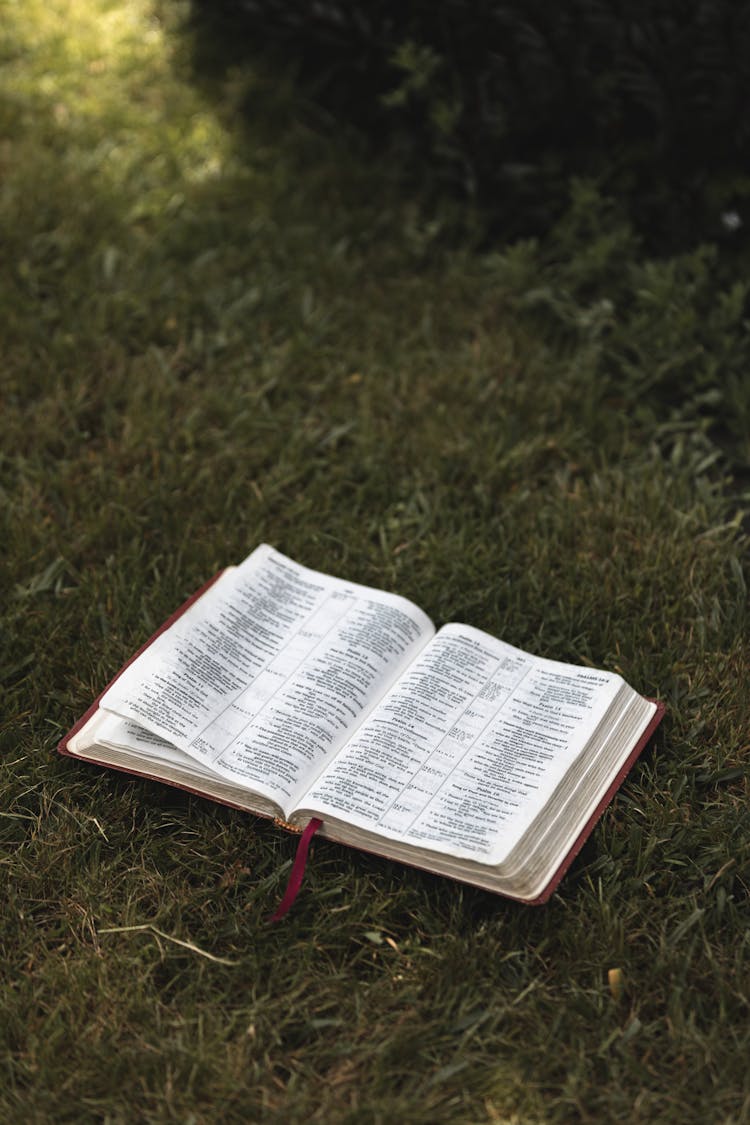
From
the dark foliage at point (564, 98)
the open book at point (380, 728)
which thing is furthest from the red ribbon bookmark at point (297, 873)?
the dark foliage at point (564, 98)

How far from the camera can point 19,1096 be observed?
1.65 m

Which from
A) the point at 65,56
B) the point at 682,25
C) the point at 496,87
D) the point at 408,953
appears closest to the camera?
the point at 408,953

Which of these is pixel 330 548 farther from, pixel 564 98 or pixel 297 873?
pixel 564 98

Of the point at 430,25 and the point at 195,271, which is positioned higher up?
the point at 430,25

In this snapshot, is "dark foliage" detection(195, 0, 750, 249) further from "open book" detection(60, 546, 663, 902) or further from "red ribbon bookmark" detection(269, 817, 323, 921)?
"red ribbon bookmark" detection(269, 817, 323, 921)

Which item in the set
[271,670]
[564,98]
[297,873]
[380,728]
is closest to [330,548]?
[271,670]

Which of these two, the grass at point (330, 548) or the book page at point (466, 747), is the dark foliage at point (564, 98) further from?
the book page at point (466, 747)

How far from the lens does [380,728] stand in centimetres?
205

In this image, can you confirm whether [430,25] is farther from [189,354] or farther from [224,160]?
[189,354]

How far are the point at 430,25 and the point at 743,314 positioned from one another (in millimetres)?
1228

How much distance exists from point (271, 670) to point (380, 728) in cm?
25

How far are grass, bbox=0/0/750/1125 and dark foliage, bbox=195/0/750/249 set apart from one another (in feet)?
0.49

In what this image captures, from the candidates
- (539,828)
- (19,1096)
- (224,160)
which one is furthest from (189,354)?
(19,1096)

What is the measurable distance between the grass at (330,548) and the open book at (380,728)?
8 cm
